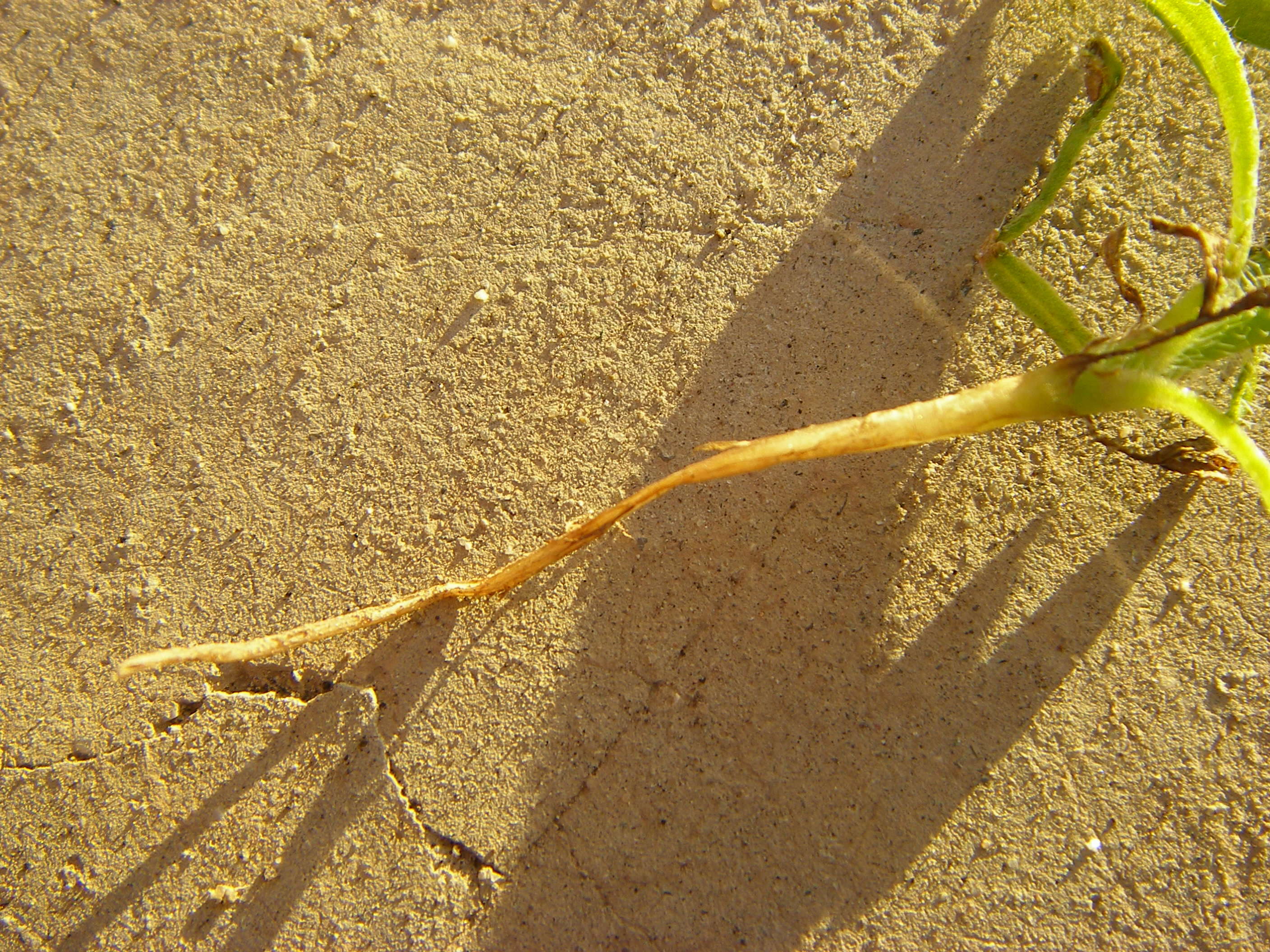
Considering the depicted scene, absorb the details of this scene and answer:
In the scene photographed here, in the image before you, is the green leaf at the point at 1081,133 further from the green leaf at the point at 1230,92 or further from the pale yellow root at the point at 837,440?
the pale yellow root at the point at 837,440

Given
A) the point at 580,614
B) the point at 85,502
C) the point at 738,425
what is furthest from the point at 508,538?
the point at 85,502

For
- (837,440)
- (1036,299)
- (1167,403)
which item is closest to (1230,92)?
(1036,299)

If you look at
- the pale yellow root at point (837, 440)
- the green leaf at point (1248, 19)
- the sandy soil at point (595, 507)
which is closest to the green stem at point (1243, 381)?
the sandy soil at point (595, 507)

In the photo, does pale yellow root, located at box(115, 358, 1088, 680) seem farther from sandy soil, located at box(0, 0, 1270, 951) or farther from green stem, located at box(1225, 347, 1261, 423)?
green stem, located at box(1225, 347, 1261, 423)

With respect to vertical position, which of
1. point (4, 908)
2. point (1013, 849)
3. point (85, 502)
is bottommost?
point (4, 908)

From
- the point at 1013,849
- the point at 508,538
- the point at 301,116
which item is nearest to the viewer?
the point at 1013,849

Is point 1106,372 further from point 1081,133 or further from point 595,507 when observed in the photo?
point 595,507

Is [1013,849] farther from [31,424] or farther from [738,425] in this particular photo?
[31,424]
